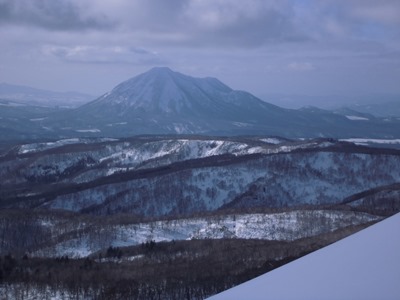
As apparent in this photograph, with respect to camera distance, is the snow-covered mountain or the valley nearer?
the valley

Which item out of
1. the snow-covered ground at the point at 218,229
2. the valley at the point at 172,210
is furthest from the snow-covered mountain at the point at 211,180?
the snow-covered ground at the point at 218,229

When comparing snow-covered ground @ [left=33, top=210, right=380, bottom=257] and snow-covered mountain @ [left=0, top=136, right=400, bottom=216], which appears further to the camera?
snow-covered mountain @ [left=0, top=136, right=400, bottom=216]

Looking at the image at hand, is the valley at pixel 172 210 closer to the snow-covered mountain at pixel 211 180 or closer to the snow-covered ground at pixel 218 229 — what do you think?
the snow-covered ground at pixel 218 229

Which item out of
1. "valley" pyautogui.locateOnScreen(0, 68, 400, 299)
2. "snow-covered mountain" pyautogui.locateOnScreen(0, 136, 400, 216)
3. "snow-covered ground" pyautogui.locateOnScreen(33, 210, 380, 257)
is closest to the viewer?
"valley" pyautogui.locateOnScreen(0, 68, 400, 299)

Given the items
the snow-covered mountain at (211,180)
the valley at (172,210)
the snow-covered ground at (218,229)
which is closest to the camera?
the valley at (172,210)

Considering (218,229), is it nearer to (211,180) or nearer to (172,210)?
(172,210)

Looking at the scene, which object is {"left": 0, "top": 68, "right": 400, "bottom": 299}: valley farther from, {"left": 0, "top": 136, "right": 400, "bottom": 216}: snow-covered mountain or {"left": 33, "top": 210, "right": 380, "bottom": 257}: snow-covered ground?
{"left": 0, "top": 136, "right": 400, "bottom": 216}: snow-covered mountain

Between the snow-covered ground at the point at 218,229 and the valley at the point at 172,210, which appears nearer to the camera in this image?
the valley at the point at 172,210

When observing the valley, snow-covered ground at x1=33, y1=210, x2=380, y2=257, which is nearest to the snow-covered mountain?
the valley

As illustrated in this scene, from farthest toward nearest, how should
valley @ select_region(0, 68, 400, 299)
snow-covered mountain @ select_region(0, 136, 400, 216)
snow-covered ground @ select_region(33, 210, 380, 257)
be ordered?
snow-covered mountain @ select_region(0, 136, 400, 216)
snow-covered ground @ select_region(33, 210, 380, 257)
valley @ select_region(0, 68, 400, 299)

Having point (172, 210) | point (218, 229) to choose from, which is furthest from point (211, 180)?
point (218, 229)

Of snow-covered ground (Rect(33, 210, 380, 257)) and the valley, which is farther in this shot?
snow-covered ground (Rect(33, 210, 380, 257))
